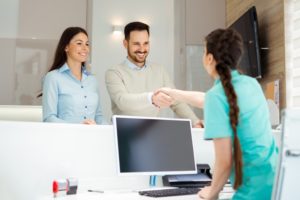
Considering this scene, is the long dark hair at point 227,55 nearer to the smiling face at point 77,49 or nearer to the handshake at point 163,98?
the handshake at point 163,98

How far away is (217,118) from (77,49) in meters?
1.58

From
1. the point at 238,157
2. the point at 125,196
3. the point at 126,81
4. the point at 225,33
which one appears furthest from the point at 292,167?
the point at 126,81

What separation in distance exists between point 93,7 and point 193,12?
1.14m

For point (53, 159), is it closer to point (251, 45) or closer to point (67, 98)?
point (67, 98)

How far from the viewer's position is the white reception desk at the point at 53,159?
2.13 m

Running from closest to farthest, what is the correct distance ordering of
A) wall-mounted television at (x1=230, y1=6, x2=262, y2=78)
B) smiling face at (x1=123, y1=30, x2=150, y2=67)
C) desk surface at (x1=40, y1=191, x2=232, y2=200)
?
desk surface at (x1=40, y1=191, x2=232, y2=200), smiling face at (x1=123, y1=30, x2=150, y2=67), wall-mounted television at (x1=230, y1=6, x2=262, y2=78)

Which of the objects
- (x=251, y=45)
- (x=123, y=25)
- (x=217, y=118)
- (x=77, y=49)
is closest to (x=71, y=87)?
(x=77, y=49)

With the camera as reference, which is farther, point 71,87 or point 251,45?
point 251,45

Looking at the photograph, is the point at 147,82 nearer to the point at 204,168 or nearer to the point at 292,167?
the point at 204,168

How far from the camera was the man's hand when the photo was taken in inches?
98.5

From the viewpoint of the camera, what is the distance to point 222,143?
145 centimetres

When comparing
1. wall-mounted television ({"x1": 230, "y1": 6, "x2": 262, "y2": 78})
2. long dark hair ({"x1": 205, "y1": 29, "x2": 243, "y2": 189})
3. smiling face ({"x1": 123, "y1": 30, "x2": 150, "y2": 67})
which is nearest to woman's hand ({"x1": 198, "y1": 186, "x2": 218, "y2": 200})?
long dark hair ({"x1": 205, "y1": 29, "x2": 243, "y2": 189})

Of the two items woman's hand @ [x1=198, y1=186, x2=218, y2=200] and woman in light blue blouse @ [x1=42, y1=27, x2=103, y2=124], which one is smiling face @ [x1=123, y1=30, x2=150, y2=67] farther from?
woman's hand @ [x1=198, y1=186, x2=218, y2=200]

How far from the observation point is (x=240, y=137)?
4.86 feet
